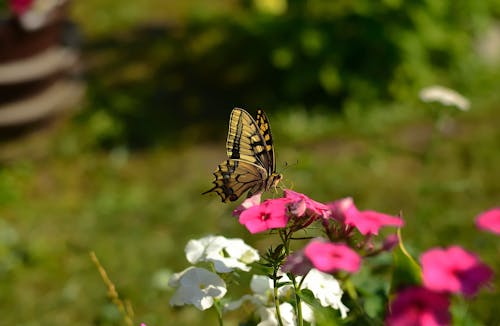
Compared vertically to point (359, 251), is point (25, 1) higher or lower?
higher

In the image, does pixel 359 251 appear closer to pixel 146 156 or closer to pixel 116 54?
pixel 146 156

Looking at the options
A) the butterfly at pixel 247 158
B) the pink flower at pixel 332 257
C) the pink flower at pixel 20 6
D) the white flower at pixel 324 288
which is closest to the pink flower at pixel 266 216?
the pink flower at pixel 332 257

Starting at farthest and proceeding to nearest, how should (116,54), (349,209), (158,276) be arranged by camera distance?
(116,54) < (158,276) < (349,209)

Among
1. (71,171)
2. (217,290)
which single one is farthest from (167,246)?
(217,290)

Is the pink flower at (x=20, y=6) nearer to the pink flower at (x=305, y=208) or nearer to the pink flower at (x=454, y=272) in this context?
the pink flower at (x=305, y=208)

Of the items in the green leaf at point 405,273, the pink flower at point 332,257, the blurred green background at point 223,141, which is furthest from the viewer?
the blurred green background at point 223,141

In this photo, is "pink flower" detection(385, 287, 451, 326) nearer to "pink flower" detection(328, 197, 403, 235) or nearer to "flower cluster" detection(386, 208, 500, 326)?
"flower cluster" detection(386, 208, 500, 326)

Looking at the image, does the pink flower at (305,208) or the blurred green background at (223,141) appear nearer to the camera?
the pink flower at (305,208)
